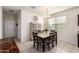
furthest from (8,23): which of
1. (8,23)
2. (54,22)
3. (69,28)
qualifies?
(69,28)

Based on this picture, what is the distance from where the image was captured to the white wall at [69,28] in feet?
10.6

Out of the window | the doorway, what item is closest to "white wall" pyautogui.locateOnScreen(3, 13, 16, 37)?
the doorway

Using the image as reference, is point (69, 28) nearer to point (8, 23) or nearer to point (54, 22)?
point (54, 22)

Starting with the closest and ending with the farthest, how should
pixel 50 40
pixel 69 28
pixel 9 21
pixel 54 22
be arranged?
pixel 9 21 → pixel 54 22 → pixel 50 40 → pixel 69 28

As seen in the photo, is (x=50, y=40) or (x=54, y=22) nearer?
(x=54, y=22)

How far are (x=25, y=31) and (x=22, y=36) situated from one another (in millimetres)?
252

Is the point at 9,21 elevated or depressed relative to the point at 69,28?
elevated

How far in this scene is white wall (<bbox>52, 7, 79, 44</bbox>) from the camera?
322 centimetres

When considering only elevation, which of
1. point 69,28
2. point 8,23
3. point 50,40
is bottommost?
point 50,40

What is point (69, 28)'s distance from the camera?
3395 mm

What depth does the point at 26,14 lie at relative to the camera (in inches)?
122

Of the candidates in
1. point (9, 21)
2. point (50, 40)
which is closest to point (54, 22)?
point (50, 40)

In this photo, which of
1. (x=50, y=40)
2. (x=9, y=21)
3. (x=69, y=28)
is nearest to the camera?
(x=9, y=21)
